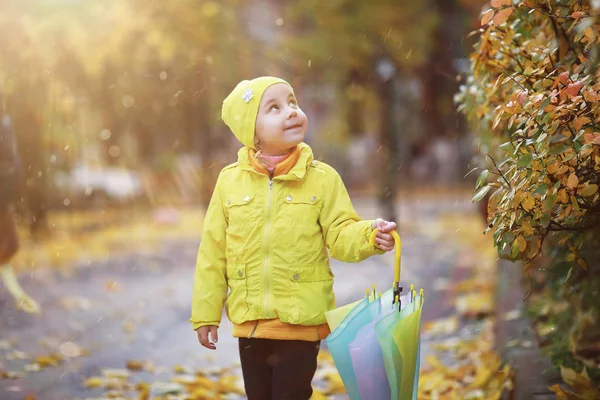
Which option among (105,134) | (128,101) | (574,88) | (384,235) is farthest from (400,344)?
(105,134)

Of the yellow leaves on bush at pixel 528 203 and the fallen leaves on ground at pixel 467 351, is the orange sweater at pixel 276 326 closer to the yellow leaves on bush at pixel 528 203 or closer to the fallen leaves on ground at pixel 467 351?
the yellow leaves on bush at pixel 528 203

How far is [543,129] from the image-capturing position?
3.14 m

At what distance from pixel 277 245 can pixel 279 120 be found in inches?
19.9

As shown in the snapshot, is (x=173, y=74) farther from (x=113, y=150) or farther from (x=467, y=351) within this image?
(x=113, y=150)

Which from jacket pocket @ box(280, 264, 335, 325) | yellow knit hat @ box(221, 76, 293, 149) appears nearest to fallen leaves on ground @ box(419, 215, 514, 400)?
jacket pocket @ box(280, 264, 335, 325)

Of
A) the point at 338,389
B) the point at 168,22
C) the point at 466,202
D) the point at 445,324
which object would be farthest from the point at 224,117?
the point at 466,202

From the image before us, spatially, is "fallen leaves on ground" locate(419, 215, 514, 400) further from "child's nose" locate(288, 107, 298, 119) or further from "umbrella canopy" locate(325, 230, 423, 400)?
"child's nose" locate(288, 107, 298, 119)

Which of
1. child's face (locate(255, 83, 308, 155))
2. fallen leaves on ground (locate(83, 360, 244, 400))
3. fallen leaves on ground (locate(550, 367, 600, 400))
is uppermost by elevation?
child's face (locate(255, 83, 308, 155))

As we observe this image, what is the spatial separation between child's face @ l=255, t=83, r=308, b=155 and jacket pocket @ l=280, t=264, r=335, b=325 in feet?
1.68

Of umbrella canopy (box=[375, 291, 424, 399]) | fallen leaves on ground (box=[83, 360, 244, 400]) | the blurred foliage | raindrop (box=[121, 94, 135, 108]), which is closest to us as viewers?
umbrella canopy (box=[375, 291, 424, 399])

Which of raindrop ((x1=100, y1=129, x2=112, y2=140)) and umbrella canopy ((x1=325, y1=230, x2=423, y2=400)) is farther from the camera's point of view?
raindrop ((x1=100, y1=129, x2=112, y2=140))

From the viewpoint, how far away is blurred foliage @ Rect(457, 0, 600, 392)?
3.03m

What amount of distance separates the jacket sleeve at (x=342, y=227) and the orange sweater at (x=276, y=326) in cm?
19

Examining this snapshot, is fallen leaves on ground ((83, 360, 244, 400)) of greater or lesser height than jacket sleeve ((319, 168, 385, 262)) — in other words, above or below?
below
